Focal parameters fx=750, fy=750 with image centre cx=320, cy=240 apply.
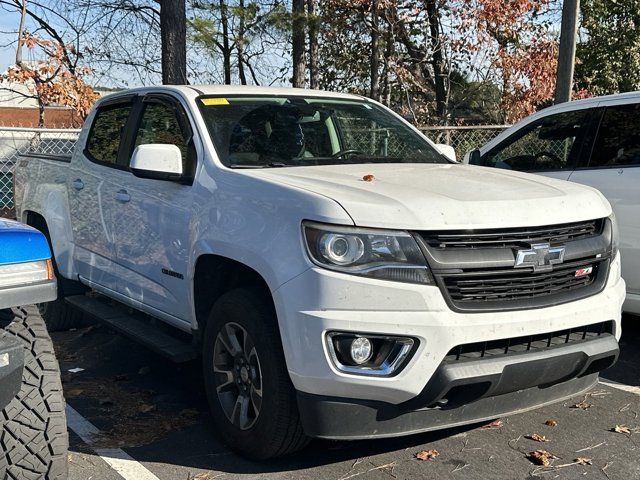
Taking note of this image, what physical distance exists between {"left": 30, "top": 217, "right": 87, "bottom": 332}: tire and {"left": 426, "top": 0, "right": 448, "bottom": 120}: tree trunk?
9310mm

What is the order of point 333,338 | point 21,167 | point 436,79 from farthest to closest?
1. point 436,79
2. point 21,167
3. point 333,338

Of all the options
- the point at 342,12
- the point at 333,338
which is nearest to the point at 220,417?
the point at 333,338

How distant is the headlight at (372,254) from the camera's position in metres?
3.18

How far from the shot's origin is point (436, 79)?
49.7 feet

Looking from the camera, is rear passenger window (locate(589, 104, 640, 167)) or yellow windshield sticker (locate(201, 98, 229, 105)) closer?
yellow windshield sticker (locate(201, 98, 229, 105))

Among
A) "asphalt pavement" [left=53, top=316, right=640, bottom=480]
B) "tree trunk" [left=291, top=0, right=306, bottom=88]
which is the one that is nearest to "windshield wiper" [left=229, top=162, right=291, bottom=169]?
"asphalt pavement" [left=53, top=316, right=640, bottom=480]

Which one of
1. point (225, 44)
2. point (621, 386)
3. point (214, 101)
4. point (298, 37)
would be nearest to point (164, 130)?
point (214, 101)

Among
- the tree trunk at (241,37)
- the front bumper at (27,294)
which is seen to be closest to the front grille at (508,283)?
the front bumper at (27,294)

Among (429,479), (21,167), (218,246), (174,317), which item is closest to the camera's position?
(429,479)

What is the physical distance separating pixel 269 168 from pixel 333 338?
50.9 inches

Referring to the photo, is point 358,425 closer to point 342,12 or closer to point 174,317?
point 174,317

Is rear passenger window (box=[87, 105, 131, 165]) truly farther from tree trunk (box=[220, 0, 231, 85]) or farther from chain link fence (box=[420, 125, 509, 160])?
tree trunk (box=[220, 0, 231, 85])

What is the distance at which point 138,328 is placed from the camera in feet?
15.8

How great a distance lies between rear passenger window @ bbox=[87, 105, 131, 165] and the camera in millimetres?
5406
